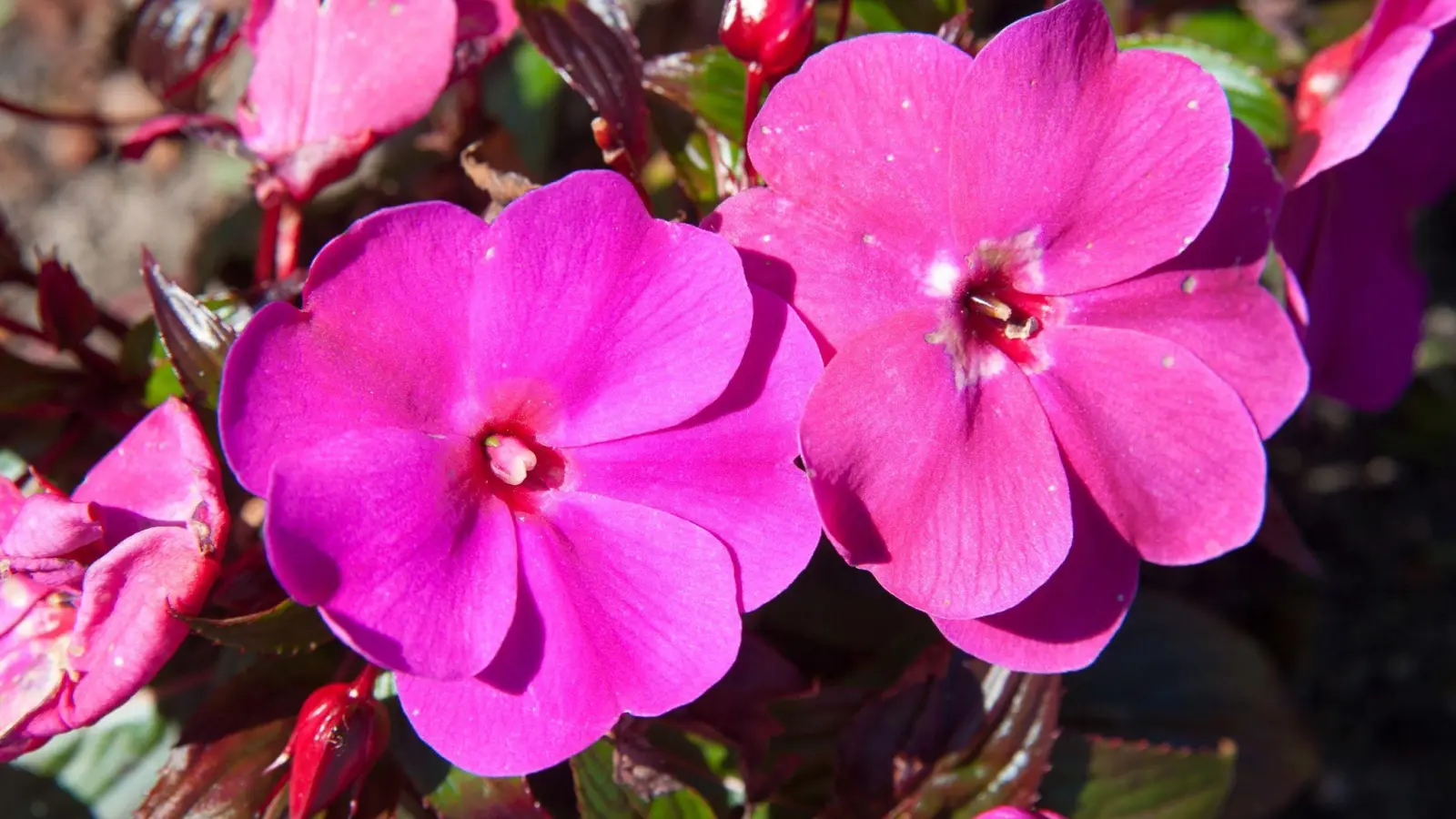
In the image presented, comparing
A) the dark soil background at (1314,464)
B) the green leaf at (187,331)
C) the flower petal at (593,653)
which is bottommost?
A: the dark soil background at (1314,464)

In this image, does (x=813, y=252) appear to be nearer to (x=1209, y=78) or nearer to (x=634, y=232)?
(x=634, y=232)

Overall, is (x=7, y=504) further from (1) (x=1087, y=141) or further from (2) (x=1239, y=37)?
(2) (x=1239, y=37)

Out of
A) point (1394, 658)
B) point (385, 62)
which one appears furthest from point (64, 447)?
point (1394, 658)

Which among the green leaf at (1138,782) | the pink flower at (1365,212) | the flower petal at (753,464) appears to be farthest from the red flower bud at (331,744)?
the pink flower at (1365,212)

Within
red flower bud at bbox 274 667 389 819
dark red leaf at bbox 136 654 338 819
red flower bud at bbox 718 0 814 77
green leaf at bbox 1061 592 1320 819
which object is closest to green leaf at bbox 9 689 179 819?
dark red leaf at bbox 136 654 338 819

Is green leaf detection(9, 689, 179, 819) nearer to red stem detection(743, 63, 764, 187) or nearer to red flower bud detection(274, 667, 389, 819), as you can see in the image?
red flower bud detection(274, 667, 389, 819)

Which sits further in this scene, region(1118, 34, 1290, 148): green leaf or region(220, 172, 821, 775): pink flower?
region(1118, 34, 1290, 148): green leaf

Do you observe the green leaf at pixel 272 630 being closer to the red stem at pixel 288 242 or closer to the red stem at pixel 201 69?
the red stem at pixel 288 242
